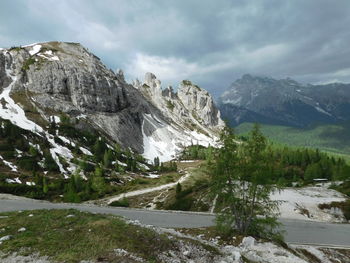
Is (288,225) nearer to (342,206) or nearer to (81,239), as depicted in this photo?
(342,206)

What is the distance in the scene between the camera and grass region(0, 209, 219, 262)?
52.6 feet

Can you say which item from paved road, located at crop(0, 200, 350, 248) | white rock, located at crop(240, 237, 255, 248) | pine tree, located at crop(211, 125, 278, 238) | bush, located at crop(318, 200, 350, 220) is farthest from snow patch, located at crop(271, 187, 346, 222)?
white rock, located at crop(240, 237, 255, 248)

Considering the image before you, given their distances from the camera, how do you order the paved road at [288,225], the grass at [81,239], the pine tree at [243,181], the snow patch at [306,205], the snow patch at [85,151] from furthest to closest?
the snow patch at [85,151]
the snow patch at [306,205]
the paved road at [288,225]
the pine tree at [243,181]
the grass at [81,239]

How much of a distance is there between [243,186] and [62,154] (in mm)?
144369

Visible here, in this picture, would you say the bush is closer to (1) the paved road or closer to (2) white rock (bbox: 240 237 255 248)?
(1) the paved road

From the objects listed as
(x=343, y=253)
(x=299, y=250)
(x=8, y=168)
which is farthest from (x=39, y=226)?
(x=8, y=168)

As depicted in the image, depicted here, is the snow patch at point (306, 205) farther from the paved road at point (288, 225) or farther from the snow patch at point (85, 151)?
the snow patch at point (85, 151)

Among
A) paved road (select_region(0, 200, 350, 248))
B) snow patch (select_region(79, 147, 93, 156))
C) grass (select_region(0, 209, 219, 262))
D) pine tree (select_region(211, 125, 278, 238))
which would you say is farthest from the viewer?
snow patch (select_region(79, 147, 93, 156))

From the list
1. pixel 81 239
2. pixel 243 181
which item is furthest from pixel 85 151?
pixel 81 239

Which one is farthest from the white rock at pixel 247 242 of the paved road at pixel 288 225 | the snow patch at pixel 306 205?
the snow patch at pixel 306 205

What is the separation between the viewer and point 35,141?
15462 centimetres

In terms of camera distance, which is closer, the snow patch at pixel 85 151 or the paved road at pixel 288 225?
the paved road at pixel 288 225

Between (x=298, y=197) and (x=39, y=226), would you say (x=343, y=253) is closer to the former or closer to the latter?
(x=39, y=226)

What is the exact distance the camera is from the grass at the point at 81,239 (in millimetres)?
16047
